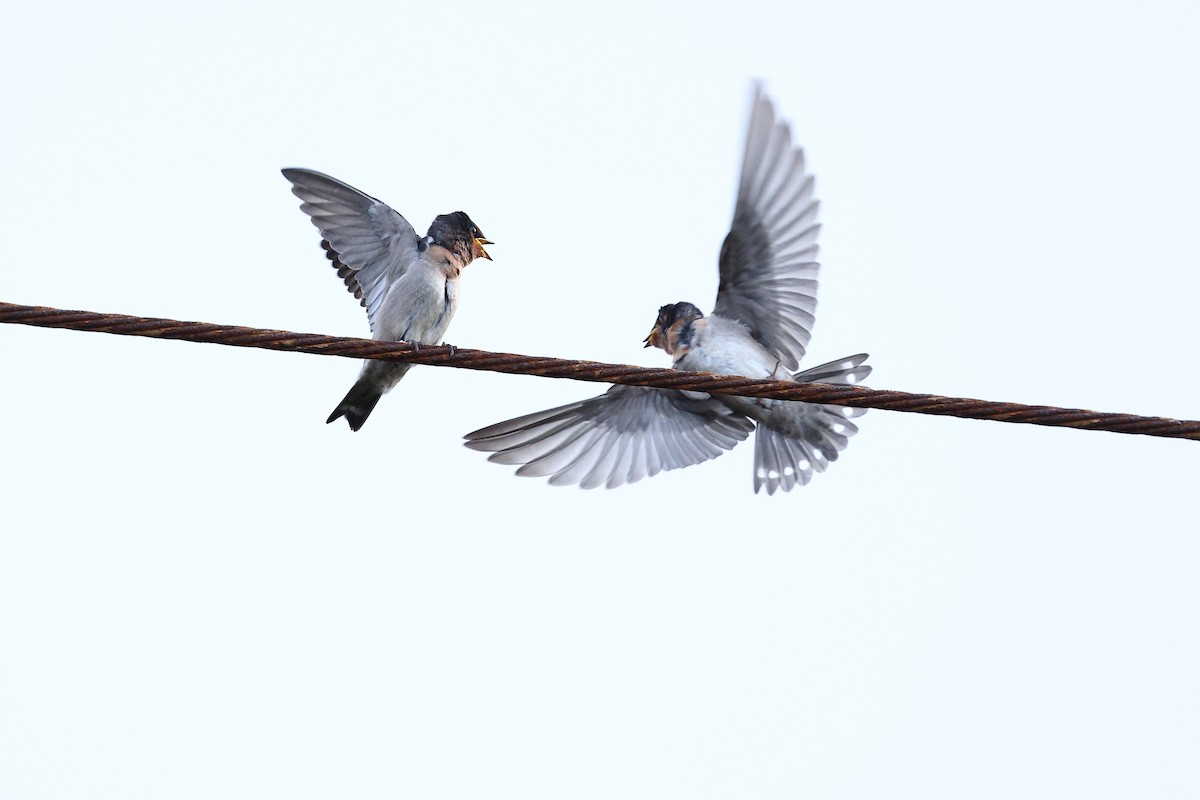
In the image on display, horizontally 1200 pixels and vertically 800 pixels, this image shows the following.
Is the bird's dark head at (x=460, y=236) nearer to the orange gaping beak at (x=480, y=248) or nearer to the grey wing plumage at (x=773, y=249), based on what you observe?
the orange gaping beak at (x=480, y=248)

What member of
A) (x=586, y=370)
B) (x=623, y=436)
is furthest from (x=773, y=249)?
(x=586, y=370)

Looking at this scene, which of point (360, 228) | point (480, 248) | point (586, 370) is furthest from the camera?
point (480, 248)

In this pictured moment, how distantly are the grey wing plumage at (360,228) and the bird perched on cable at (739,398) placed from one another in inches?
32.8

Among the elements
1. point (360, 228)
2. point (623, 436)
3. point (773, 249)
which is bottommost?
point (623, 436)

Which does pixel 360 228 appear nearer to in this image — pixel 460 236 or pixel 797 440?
pixel 460 236

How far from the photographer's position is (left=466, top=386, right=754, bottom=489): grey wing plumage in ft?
20.0

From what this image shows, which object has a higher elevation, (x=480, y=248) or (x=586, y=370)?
(x=480, y=248)

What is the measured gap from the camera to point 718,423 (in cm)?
633

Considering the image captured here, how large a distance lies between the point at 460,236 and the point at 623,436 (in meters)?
1.15

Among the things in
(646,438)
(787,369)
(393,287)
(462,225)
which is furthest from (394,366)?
(787,369)

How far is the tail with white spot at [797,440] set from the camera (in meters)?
6.20

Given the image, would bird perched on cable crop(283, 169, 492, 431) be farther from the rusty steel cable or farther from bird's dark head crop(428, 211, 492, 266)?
the rusty steel cable

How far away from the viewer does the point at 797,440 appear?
633 centimetres

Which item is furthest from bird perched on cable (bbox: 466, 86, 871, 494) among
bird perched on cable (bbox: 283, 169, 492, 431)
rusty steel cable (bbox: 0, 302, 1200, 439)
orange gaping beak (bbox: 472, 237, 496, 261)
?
rusty steel cable (bbox: 0, 302, 1200, 439)
